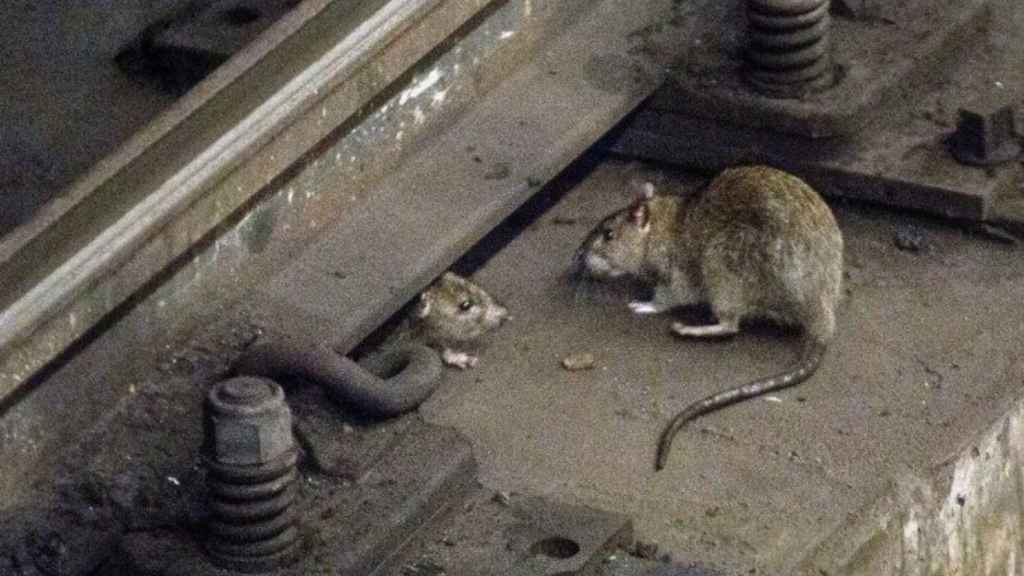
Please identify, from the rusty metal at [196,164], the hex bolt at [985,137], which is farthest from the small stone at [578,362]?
the hex bolt at [985,137]

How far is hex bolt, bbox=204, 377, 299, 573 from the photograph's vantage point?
5832 millimetres

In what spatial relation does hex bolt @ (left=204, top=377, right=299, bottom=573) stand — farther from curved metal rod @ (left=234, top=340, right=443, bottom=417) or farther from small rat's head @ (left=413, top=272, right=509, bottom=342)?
small rat's head @ (left=413, top=272, right=509, bottom=342)

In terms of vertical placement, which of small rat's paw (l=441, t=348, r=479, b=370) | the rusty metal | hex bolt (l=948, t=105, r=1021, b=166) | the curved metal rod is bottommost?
small rat's paw (l=441, t=348, r=479, b=370)

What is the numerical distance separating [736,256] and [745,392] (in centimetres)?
42

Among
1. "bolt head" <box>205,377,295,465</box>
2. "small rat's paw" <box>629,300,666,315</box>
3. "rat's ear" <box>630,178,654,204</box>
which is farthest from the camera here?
"rat's ear" <box>630,178,654,204</box>

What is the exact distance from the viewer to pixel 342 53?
6996 millimetres

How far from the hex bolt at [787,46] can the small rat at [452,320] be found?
3.35 feet

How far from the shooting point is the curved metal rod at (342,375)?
20.9 ft

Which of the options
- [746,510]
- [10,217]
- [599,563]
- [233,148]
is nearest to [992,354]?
[746,510]

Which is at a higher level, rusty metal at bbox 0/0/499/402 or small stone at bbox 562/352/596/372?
rusty metal at bbox 0/0/499/402

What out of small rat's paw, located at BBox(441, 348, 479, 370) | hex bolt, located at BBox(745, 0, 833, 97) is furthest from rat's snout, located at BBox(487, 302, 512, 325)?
hex bolt, located at BBox(745, 0, 833, 97)

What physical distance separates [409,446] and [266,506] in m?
0.48

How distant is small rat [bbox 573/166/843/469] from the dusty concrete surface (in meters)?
0.05

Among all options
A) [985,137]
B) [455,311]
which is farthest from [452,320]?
[985,137]
